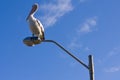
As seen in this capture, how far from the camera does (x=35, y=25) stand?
1199cm

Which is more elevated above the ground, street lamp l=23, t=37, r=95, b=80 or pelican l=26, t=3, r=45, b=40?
pelican l=26, t=3, r=45, b=40

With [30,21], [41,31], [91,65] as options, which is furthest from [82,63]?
[30,21]

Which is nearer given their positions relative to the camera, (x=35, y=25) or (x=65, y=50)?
(x=65, y=50)

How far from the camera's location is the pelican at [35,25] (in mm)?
11207

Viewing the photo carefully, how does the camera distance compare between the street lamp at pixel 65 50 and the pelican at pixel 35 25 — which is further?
the pelican at pixel 35 25

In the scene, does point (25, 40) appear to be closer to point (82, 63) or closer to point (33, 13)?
point (82, 63)

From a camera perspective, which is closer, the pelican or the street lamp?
the street lamp

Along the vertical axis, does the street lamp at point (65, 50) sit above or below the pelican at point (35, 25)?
below

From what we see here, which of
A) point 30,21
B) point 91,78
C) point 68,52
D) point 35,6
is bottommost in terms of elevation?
point 91,78

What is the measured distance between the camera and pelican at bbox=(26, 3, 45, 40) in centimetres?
1121

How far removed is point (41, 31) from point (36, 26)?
1.73 ft

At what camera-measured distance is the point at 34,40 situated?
1038 cm

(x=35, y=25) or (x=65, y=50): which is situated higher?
(x=35, y=25)

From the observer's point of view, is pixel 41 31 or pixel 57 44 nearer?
pixel 57 44
